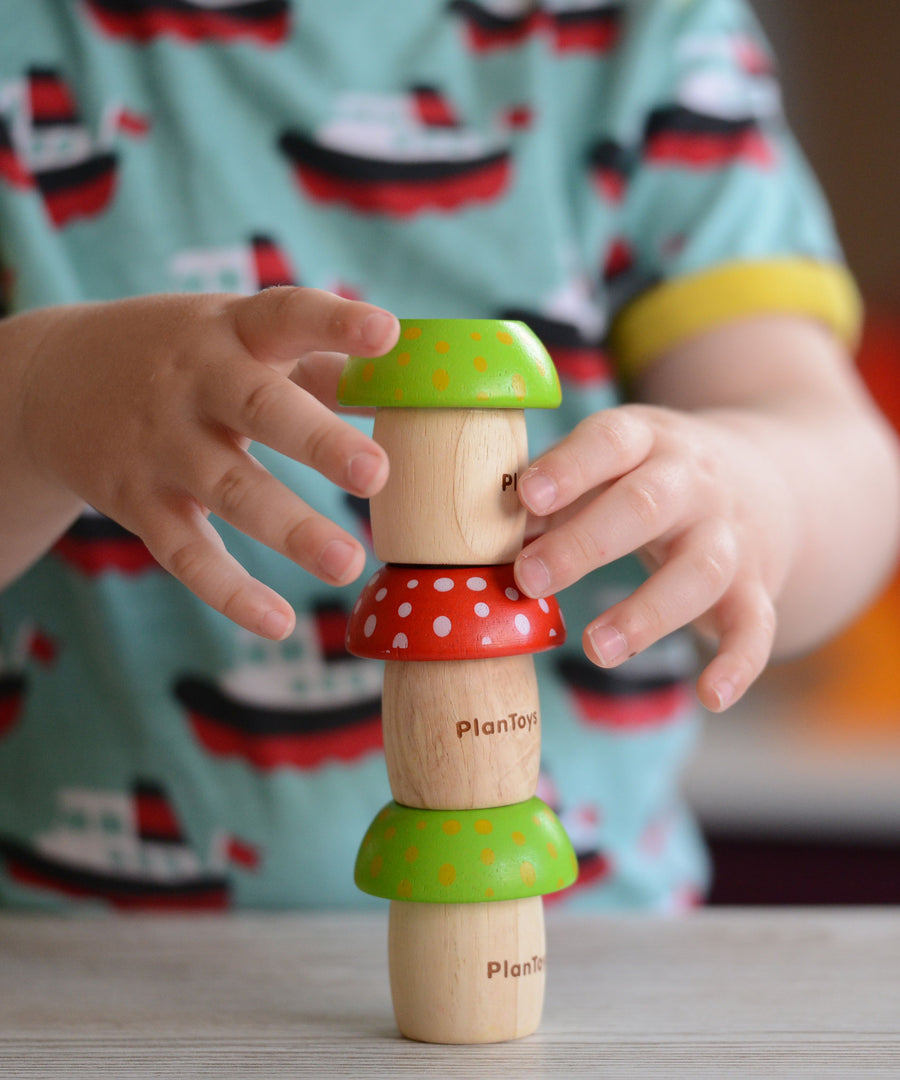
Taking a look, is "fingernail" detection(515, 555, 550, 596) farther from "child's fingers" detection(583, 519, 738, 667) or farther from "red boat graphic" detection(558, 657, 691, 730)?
"red boat graphic" detection(558, 657, 691, 730)

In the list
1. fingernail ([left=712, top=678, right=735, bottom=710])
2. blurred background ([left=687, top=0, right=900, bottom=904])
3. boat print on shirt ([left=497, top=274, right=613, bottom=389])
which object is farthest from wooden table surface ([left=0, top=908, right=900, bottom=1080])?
blurred background ([left=687, top=0, right=900, bottom=904])

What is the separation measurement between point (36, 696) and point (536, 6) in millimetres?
535

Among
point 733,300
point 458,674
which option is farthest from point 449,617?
point 733,300

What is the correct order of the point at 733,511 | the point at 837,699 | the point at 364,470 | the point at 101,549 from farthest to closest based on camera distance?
the point at 837,699 < the point at 101,549 < the point at 733,511 < the point at 364,470

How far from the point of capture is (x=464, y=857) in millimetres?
386

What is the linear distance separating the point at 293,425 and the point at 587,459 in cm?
10

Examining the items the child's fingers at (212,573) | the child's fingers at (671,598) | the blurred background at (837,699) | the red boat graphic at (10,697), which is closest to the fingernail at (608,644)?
the child's fingers at (671,598)

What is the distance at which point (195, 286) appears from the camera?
2.34 feet

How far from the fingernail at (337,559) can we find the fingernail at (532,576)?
6cm

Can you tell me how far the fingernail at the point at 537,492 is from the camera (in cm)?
38

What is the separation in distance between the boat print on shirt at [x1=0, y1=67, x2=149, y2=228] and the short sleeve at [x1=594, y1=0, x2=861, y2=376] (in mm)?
305

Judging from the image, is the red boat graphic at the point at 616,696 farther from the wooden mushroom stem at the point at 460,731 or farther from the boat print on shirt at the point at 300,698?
the wooden mushroom stem at the point at 460,731

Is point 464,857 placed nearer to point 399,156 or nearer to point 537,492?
point 537,492

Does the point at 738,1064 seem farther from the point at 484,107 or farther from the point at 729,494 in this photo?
the point at 484,107
